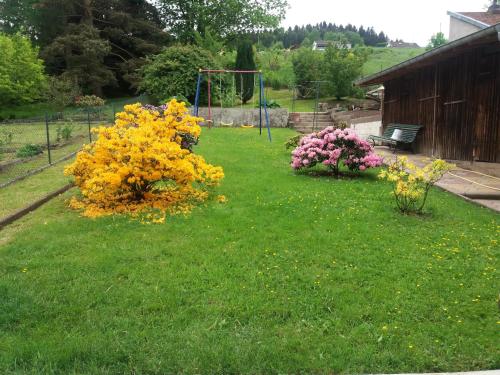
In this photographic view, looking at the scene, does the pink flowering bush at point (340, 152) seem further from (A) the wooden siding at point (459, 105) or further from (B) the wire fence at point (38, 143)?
(B) the wire fence at point (38, 143)

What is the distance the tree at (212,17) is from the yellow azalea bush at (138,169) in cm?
3253

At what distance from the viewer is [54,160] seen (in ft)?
37.4

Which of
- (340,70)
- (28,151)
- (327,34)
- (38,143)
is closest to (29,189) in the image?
(28,151)

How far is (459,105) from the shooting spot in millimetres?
10477

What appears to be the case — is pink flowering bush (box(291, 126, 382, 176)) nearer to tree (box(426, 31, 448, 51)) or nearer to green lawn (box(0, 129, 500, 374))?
green lawn (box(0, 129, 500, 374))

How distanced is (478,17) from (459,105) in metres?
8.75

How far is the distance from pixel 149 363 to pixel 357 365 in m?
1.32

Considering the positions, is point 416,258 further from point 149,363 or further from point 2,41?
point 2,41

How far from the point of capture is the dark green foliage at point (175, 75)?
67.8 feet

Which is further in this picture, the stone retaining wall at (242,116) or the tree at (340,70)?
the tree at (340,70)

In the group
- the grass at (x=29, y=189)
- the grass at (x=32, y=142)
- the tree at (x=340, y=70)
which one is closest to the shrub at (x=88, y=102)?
the grass at (x=32, y=142)

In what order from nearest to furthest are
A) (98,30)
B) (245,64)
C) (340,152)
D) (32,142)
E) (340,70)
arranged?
(340,152), (32,142), (340,70), (245,64), (98,30)

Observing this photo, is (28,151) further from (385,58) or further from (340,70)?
(385,58)

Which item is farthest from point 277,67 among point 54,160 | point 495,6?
point 54,160
